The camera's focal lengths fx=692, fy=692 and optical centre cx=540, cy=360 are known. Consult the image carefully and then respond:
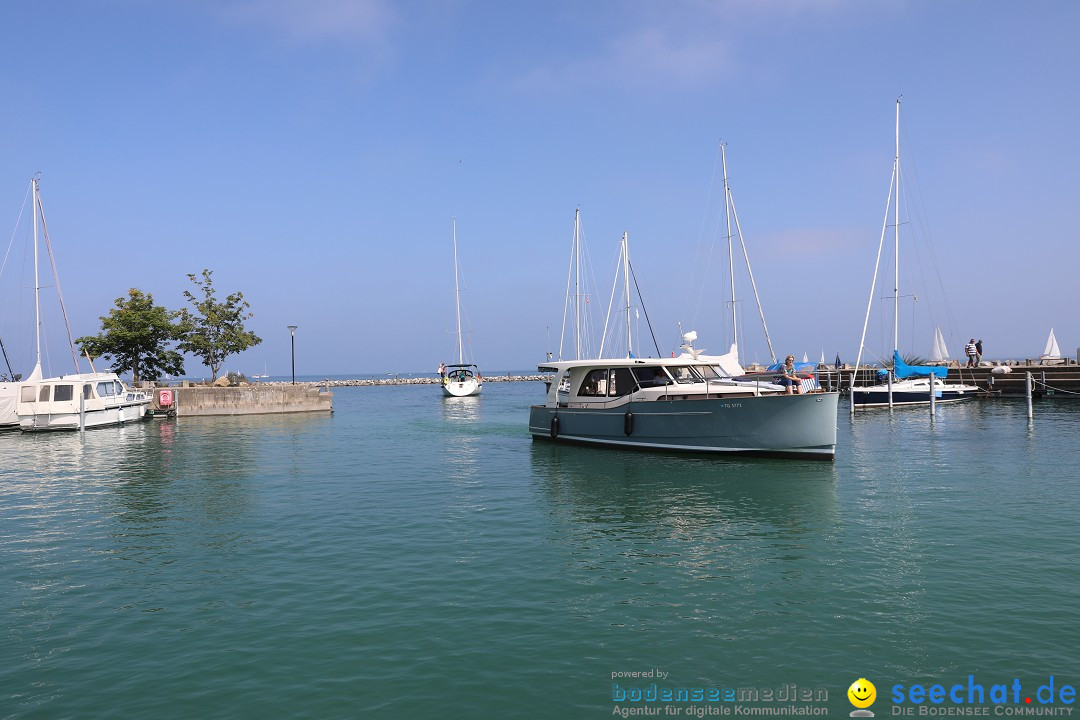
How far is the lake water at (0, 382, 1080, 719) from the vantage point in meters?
6.43

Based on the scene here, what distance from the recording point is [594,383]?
24594 millimetres

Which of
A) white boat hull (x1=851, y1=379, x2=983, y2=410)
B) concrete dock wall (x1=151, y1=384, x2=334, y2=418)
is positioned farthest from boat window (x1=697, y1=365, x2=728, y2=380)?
concrete dock wall (x1=151, y1=384, x2=334, y2=418)

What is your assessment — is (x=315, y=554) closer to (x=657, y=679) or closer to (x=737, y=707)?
(x=657, y=679)

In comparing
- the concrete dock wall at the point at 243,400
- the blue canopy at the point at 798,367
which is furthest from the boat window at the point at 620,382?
the concrete dock wall at the point at 243,400

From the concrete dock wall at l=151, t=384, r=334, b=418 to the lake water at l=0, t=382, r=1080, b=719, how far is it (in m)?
25.9

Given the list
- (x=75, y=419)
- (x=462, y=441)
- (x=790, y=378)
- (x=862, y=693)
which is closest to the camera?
(x=862, y=693)

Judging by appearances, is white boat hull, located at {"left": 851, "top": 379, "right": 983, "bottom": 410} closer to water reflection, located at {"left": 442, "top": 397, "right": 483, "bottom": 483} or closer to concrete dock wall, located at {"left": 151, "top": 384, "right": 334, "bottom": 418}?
water reflection, located at {"left": 442, "top": 397, "right": 483, "bottom": 483}

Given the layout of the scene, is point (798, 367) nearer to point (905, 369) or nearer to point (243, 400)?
point (905, 369)

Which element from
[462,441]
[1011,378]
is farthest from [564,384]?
[1011,378]

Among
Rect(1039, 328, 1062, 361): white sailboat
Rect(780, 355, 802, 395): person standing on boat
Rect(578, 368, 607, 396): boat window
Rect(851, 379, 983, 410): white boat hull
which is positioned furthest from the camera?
Rect(1039, 328, 1062, 361): white sailboat

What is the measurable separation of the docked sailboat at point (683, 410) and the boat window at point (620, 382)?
1.3 inches

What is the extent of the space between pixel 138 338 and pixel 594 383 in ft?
124

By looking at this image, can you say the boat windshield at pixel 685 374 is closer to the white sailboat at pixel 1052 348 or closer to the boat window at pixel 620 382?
the boat window at pixel 620 382

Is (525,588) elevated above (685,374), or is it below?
below
